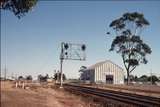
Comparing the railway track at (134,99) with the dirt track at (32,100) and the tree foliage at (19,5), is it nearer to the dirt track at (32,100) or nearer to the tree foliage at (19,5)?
the dirt track at (32,100)

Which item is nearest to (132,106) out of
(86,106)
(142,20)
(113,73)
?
(86,106)

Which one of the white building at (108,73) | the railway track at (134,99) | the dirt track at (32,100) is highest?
the white building at (108,73)

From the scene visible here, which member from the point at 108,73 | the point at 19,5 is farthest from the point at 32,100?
the point at 108,73

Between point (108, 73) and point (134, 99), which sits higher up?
point (108, 73)

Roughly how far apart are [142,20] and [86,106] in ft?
194

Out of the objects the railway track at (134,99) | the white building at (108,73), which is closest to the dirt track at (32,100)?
the railway track at (134,99)

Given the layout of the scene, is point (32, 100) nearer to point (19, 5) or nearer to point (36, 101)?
→ point (36, 101)

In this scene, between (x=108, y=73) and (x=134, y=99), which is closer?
(x=134, y=99)

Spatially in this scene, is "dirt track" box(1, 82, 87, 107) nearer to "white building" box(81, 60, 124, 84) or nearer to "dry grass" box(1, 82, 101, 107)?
"dry grass" box(1, 82, 101, 107)

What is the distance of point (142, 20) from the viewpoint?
3196 inches

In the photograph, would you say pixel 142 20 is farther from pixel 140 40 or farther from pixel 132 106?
pixel 132 106

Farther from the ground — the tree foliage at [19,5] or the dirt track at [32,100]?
the tree foliage at [19,5]

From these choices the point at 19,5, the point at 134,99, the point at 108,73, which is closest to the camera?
the point at 19,5

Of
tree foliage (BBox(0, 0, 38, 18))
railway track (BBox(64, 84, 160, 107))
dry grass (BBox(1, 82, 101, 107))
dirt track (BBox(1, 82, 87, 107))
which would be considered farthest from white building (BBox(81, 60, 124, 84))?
tree foliage (BBox(0, 0, 38, 18))
